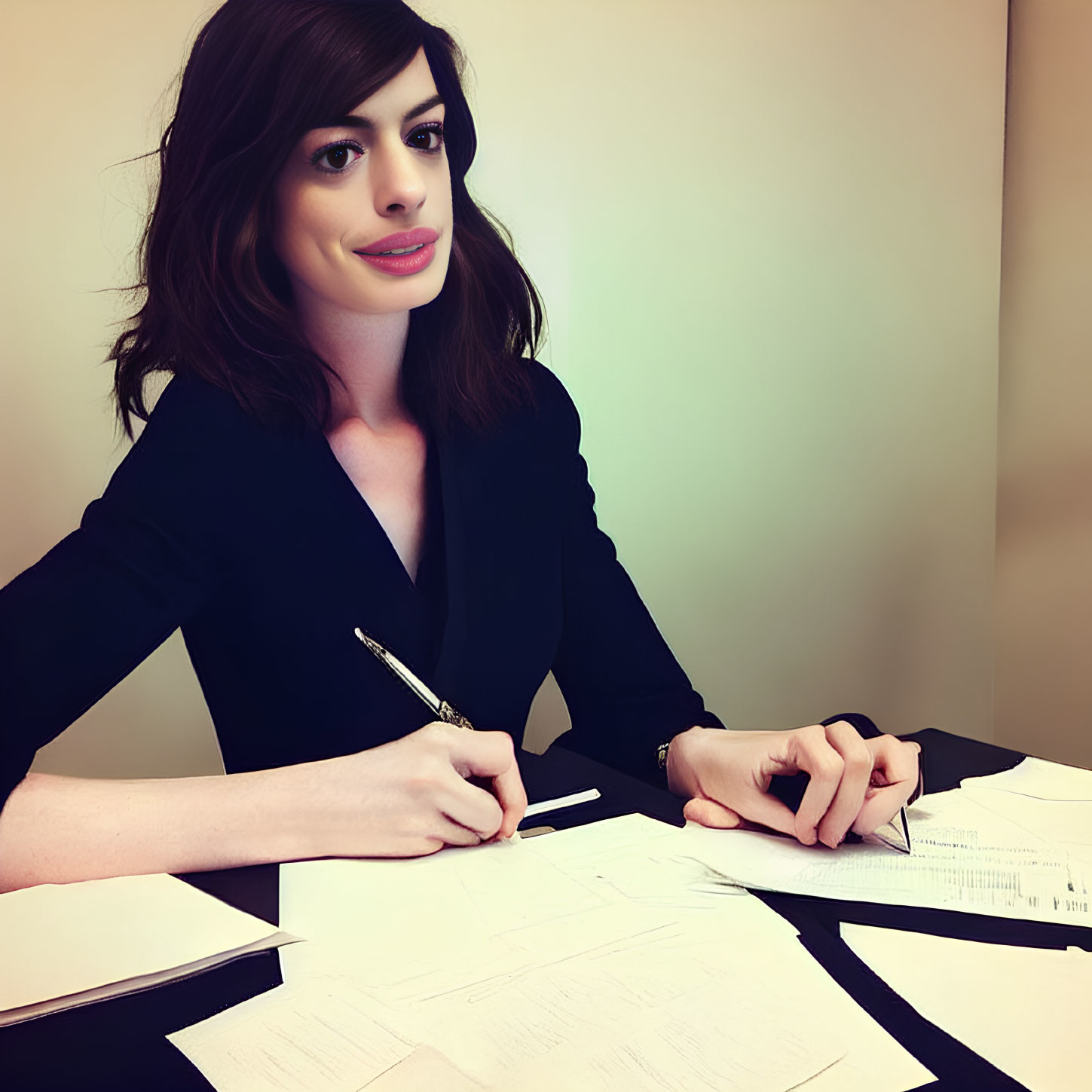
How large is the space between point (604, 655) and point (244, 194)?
0.63m

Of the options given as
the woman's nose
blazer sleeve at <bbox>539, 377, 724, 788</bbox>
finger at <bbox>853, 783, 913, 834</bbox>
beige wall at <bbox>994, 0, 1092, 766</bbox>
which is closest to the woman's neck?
the woman's nose

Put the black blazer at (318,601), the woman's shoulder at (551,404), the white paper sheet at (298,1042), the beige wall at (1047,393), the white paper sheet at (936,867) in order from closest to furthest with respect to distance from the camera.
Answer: the white paper sheet at (298,1042) → the white paper sheet at (936,867) → the black blazer at (318,601) → the woman's shoulder at (551,404) → the beige wall at (1047,393)

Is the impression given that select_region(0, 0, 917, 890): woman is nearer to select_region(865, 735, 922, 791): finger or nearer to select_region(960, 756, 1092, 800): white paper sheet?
select_region(865, 735, 922, 791): finger

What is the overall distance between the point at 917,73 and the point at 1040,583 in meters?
0.85

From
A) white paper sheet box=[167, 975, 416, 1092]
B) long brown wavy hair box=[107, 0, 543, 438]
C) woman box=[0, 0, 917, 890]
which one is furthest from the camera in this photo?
long brown wavy hair box=[107, 0, 543, 438]

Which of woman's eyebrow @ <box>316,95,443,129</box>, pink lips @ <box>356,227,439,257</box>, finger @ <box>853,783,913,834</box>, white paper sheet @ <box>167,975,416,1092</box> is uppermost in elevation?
woman's eyebrow @ <box>316,95,443,129</box>

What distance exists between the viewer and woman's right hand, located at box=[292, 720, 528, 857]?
28.5 inches

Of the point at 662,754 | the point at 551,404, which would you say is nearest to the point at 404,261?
the point at 551,404

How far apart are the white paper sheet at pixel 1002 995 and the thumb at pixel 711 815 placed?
7.6 inches

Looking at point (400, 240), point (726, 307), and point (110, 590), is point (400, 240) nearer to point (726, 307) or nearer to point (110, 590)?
point (110, 590)

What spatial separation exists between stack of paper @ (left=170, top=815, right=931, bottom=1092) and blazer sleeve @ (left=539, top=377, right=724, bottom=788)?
0.37 meters

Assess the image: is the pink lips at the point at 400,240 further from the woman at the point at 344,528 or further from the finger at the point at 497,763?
the finger at the point at 497,763

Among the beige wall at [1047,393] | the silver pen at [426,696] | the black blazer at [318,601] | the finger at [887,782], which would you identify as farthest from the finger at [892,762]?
the beige wall at [1047,393]

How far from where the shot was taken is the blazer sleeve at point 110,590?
0.81 metres
